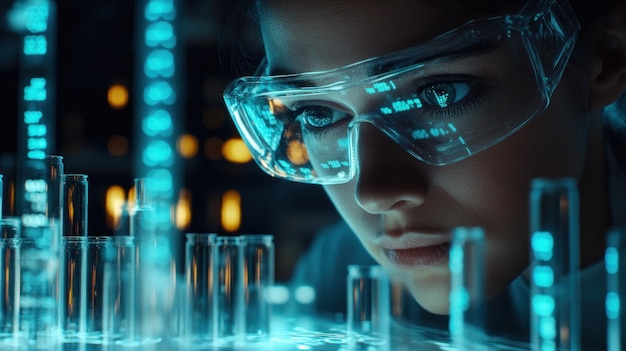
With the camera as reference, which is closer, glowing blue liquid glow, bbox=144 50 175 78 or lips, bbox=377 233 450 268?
lips, bbox=377 233 450 268

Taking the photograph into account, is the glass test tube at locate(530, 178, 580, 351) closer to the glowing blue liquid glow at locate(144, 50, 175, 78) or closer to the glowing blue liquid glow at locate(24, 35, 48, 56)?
the glowing blue liquid glow at locate(24, 35, 48, 56)

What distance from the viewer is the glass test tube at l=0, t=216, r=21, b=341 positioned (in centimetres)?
137

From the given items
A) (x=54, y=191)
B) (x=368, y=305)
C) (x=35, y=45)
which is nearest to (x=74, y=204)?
(x=54, y=191)

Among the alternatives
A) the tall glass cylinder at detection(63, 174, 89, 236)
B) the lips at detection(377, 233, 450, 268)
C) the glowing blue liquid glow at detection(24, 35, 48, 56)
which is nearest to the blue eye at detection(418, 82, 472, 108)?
the lips at detection(377, 233, 450, 268)

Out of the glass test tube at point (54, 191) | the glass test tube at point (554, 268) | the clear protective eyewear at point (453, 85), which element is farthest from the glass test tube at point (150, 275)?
the glass test tube at point (554, 268)

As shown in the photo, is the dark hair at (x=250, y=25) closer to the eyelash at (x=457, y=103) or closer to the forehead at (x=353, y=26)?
the forehead at (x=353, y=26)

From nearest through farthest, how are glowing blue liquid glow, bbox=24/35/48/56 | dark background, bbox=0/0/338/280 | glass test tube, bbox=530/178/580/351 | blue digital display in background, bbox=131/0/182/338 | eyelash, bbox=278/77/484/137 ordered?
glass test tube, bbox=530/178/580/351, eyelash, bbox=278/77/484/137, dark background, bbox=0/0/338/280, glowing blue liquid glow, bbox=24/35/48/56, blue digital display in background, bbox=131/0/182/338

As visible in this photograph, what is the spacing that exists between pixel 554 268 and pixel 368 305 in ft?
1.51

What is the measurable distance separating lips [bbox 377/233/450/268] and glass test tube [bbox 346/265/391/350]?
141 mm

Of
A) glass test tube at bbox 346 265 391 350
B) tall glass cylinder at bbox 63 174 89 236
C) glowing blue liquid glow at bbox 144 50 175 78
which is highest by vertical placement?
glowing blue liquid glow at bbox 144 50 175 78

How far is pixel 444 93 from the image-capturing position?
1308 millimetres

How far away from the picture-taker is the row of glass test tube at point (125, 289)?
4.43ft

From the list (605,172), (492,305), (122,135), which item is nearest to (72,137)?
(122,135)

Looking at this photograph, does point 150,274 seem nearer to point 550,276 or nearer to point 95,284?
point 95,284
